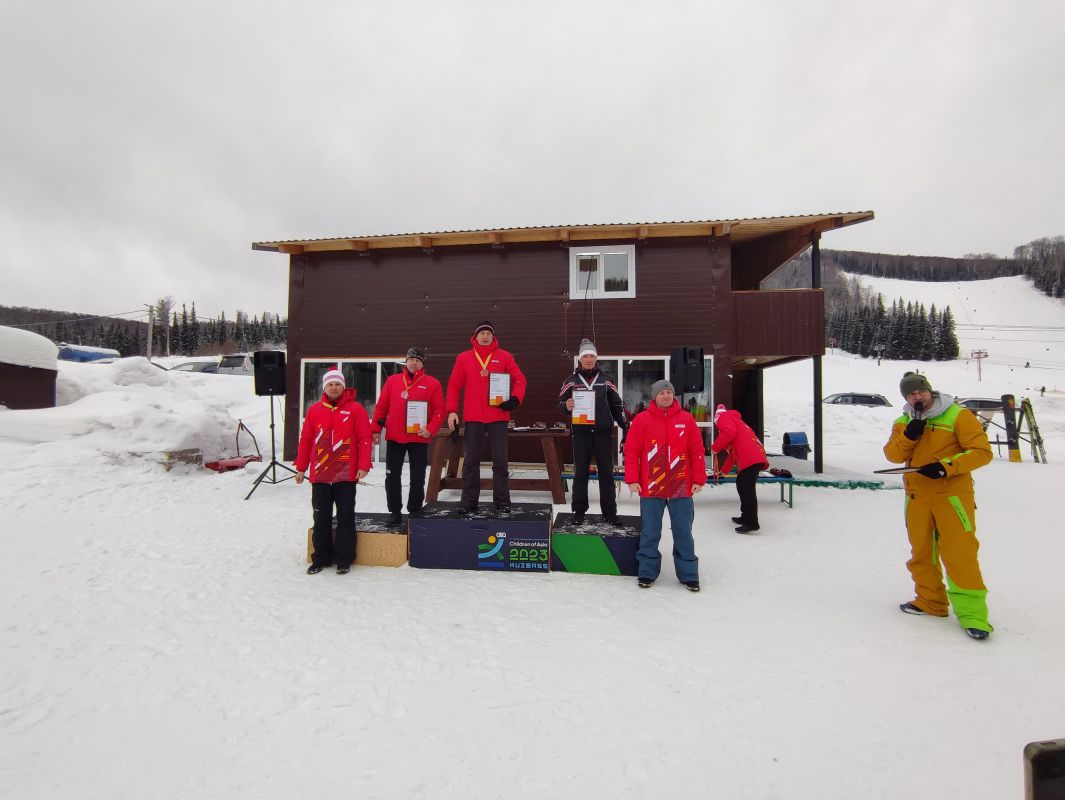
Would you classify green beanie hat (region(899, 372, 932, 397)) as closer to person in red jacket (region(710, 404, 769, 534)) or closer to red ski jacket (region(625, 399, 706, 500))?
red ski jacket (region(625, 399, 706, 500))

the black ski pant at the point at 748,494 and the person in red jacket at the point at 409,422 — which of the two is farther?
the black ski pant at the point at 748,494

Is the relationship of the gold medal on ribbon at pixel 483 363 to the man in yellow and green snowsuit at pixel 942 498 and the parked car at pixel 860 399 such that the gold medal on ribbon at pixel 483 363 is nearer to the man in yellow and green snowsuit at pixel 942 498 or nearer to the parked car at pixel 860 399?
the man in yellow and green snowsuit at pixel 942 498

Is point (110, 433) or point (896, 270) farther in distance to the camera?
point (896, 270)

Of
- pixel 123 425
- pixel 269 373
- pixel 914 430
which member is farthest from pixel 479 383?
pixel 123 425

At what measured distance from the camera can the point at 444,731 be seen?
2.27 meters

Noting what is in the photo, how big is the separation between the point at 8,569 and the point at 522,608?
13.7 ft

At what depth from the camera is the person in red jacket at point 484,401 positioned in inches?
191

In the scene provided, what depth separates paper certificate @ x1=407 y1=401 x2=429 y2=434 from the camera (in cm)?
513

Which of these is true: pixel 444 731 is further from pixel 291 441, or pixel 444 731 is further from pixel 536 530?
pixel 291 441

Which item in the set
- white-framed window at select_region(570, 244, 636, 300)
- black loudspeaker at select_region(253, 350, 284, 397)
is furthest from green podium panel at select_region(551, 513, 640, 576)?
white-framed window at select_region(570, 244, 636, 300)

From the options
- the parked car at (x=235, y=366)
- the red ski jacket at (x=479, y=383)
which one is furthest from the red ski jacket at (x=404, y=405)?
the parked car at (x=235, y=366)

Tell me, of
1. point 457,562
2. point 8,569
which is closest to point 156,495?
point 8,569

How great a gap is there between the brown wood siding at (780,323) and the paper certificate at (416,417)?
7.02m

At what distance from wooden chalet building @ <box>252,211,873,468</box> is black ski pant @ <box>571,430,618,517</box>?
15.4 ft
